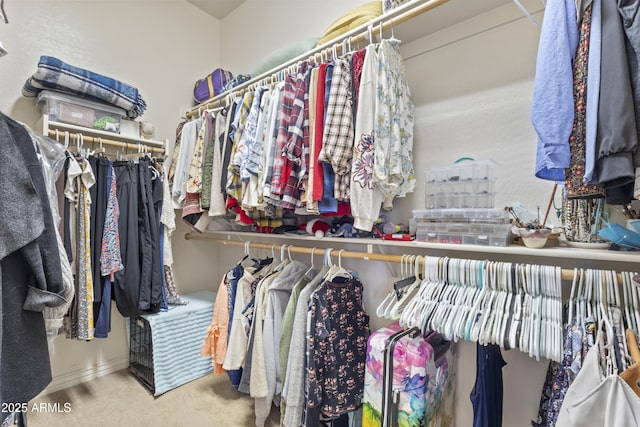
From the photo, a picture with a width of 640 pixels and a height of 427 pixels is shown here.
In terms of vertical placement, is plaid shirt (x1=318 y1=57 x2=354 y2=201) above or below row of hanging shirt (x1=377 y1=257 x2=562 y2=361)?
above

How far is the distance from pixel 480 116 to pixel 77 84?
2206mm

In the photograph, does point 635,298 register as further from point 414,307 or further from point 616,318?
point 414,307

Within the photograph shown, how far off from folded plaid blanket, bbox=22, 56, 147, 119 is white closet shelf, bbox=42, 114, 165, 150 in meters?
0.20

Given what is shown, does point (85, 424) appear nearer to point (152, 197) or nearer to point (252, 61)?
point (152, 197)

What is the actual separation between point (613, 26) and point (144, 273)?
227 cm

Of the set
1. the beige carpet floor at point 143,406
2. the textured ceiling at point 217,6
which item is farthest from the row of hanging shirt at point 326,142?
the textured ceiling at point 217,6

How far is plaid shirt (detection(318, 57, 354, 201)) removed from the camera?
4.01 ft

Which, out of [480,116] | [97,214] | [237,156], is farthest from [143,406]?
[480,116]

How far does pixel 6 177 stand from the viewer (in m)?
0.90

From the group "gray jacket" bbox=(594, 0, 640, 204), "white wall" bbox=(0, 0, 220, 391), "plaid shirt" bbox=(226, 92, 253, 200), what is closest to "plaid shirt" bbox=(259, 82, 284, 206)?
"plaid shirt" bbox=(226, 92, 253, 200)

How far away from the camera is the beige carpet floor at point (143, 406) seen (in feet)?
5.34

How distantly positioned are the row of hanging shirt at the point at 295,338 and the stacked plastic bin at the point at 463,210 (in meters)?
0.48

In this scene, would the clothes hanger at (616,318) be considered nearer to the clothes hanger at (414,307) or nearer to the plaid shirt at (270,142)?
the clothes hanger at (414,307)

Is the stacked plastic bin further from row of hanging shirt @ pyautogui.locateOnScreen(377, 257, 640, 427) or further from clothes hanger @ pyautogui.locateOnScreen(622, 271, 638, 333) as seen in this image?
clothes hanger @ pyautogui.locateOnScreen(622, 271, 638, 333)
